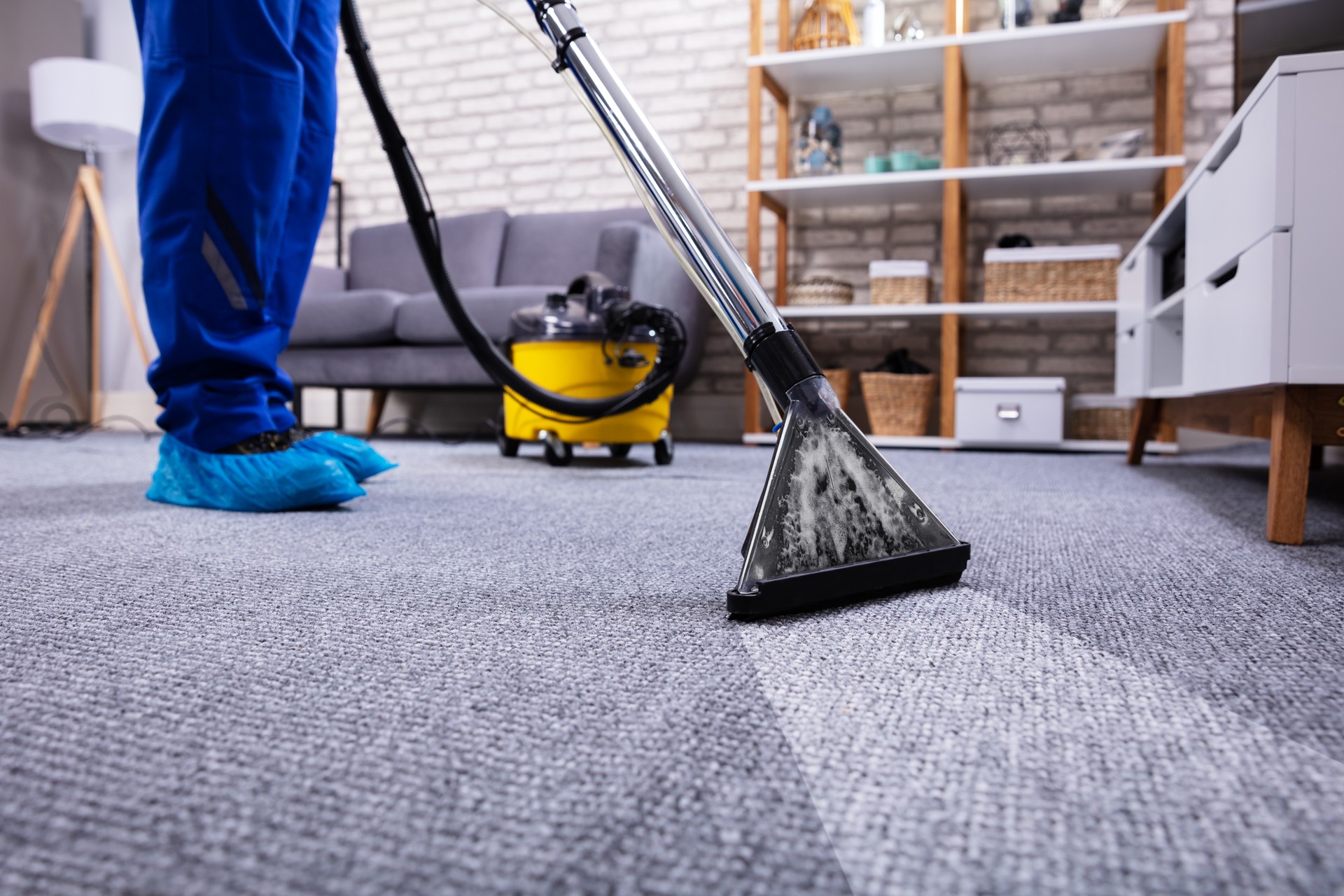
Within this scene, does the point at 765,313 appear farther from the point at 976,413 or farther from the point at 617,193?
the point at 617,193

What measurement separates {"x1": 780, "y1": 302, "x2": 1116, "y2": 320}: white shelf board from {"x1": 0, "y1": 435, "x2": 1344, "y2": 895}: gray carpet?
184 cm

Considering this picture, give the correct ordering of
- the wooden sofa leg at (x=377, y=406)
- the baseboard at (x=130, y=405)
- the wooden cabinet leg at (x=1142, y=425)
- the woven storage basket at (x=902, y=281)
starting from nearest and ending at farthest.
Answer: the wooden cabinet leg at (x=1142, y=425), the woven storage basket at (x=902, y=281), the wooden sofa leg at (x=377, y=406), the baseboard at (x=130, y=405)

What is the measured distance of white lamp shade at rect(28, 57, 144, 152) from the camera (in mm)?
3193

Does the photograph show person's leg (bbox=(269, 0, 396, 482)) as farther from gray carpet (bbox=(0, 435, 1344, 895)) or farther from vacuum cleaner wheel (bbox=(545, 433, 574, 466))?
vacuum cleaner wheel (bbox=(545, 433, 574, 466))

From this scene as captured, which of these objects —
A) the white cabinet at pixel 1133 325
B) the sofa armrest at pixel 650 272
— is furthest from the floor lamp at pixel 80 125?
the white cabinet at pixel 1133 325

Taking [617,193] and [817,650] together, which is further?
[617,193]

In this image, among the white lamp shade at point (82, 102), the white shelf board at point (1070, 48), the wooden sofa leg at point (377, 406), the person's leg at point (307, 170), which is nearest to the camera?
the person's leg at point (307, 170)

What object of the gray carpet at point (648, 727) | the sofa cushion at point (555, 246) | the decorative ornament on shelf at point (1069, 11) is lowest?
the gray carpet at point (648, 727)

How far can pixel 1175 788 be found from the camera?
0.33m

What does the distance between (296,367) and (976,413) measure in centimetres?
234

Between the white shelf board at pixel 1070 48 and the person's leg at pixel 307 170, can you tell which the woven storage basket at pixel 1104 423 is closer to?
the white shelf board at pixel 1070 48

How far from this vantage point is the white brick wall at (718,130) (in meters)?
2.81

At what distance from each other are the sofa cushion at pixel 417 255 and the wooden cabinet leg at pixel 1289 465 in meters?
2.71


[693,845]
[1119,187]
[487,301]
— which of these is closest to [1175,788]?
[693,845]
